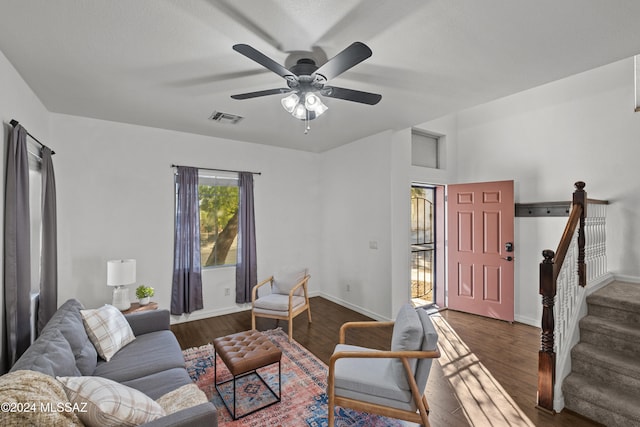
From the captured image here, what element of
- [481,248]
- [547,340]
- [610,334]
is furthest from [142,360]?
[481,248]

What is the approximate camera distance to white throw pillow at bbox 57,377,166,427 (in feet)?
4.23

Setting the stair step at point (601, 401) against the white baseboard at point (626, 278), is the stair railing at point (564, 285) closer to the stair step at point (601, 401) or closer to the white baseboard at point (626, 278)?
the stair step at point (601, 401)

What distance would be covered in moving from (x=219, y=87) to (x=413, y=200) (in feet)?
11.8

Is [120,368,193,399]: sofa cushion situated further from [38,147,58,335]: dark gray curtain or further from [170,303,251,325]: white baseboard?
[170,303,251,325]: white baseboard

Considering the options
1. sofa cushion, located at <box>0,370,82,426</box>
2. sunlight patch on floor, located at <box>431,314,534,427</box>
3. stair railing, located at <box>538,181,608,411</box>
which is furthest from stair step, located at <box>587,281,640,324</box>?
sofa cushion, located at <box>0,370,82,426</box>

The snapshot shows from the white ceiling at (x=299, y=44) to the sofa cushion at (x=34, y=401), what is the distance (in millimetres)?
1934

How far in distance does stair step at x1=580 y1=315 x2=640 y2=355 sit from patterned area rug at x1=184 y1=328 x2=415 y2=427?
1845 mm

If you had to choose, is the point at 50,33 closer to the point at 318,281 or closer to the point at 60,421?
the point at 60,421

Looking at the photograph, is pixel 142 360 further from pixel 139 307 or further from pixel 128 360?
pixel 139 307

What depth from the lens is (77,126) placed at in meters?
3.61

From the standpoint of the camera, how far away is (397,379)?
1899mm

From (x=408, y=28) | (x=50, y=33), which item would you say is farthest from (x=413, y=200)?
(x=50, y=33)

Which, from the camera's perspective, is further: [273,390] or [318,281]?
[318,281]

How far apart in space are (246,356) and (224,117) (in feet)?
8.94
